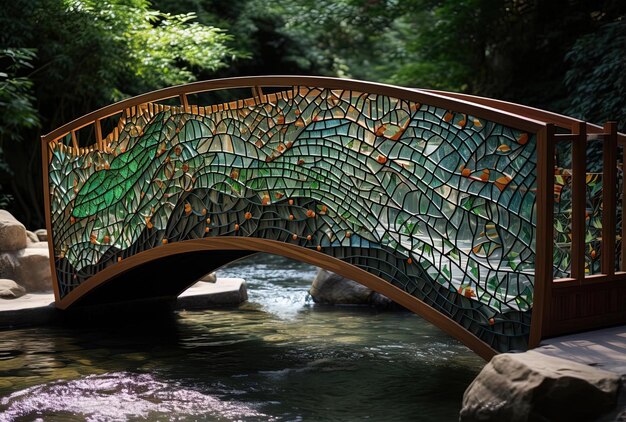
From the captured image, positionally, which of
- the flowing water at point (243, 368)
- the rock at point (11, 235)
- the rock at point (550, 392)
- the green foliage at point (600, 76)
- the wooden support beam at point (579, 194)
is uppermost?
the green foliage at point (600, 76)

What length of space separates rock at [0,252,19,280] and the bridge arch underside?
1049 millimetres

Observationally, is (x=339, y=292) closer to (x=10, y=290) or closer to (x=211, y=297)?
(x=211, y=297)

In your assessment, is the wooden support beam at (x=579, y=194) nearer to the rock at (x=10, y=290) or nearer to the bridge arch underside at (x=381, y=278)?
the bridge arch underside at (x=381, y=278)

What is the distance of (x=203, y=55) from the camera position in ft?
50.1

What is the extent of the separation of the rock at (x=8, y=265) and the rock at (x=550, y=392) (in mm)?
6648

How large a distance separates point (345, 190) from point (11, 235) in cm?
493

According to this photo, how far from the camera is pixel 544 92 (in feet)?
47.9

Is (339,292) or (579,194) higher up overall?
(579,194)

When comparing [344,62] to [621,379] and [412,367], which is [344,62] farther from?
[621,379]

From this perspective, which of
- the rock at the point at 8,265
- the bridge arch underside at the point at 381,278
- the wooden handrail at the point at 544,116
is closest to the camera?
the bridge arch underside at the point at 381,278

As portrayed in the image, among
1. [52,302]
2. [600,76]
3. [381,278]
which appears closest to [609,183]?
[381,278]

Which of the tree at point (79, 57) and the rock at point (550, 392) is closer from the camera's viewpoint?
the rock at point (550, 392)

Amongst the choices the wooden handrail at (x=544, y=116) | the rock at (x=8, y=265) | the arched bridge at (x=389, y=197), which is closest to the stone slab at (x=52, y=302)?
the rock at (x=8, y=265)

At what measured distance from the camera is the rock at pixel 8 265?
9875mm
